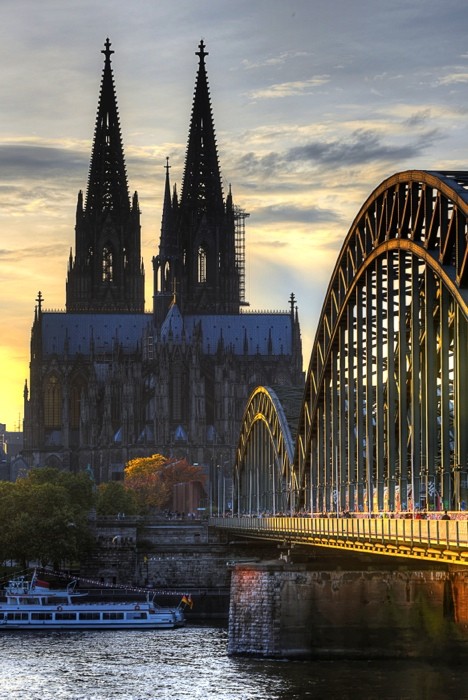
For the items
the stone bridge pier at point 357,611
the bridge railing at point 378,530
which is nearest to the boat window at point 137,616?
the bridge railing at point 378,530

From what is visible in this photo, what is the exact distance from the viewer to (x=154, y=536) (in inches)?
6038

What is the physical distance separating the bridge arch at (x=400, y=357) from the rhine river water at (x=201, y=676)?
24.1ft

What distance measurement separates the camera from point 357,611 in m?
89.8

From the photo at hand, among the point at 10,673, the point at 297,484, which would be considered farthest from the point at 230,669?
the point at 297,484

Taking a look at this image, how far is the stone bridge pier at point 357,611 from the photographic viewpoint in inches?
3487

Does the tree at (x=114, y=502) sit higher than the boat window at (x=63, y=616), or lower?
higher

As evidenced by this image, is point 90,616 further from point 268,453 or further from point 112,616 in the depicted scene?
point 268,453

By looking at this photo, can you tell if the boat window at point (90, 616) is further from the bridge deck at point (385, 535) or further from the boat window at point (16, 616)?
the bridge deck at point (385, 535)

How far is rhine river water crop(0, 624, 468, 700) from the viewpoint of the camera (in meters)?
77.6

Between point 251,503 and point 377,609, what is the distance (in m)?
63.0

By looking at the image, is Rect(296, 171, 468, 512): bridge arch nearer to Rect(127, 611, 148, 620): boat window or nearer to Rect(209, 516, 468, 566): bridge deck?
Rect(209, 516, 468, 566): bridge deck

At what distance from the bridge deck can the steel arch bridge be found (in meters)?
2.13

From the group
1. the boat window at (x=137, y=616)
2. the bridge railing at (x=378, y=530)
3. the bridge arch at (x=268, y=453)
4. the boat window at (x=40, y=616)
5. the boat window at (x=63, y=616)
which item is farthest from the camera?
the bridge arch at (x=268, y=453)

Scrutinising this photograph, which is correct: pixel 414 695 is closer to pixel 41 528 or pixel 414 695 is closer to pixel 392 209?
pixel 392 209
